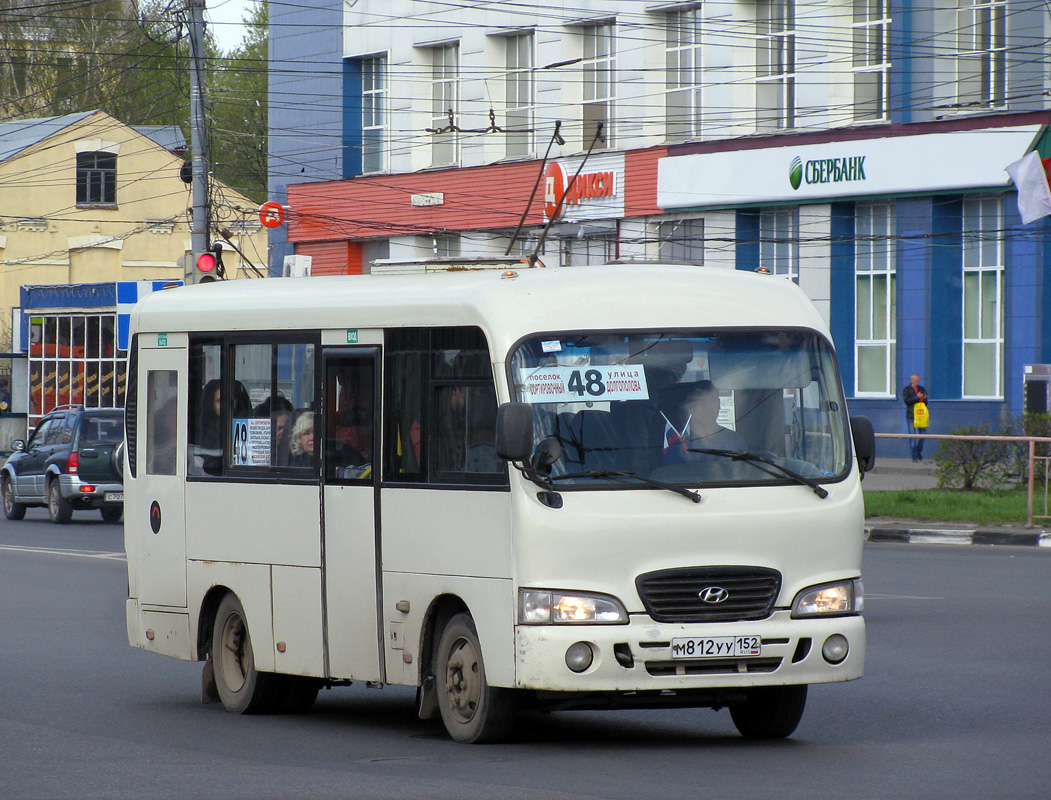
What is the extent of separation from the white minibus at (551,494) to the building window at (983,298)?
79.8 feet

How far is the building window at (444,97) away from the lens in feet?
138

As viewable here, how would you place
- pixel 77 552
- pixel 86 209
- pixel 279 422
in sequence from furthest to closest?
pixel 86 209 → pixel 77 552 → pixel 279 422

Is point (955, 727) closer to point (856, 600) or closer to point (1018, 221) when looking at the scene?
point (856, 600)

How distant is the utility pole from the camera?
29516 millimetres

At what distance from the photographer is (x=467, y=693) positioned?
862 cm

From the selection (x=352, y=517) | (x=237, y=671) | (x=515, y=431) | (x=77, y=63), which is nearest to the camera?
(x=515, y=431)

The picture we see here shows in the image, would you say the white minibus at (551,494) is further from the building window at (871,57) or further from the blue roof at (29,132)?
the blue roof at (29,132)

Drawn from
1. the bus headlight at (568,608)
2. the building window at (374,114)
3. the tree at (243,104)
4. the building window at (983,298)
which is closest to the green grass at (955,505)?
the building window at (983,298)

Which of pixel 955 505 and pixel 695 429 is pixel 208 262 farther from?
pixel 695 429

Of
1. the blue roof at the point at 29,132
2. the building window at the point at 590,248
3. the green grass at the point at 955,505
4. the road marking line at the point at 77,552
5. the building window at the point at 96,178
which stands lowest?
the road marking line at the point at 77,552

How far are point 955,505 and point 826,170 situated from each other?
11.5m

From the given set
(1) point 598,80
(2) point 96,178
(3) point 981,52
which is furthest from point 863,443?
(2) point 96,178

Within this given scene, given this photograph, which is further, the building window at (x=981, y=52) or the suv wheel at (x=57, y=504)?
the building window at (x=981, y=52)

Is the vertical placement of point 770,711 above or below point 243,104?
below
